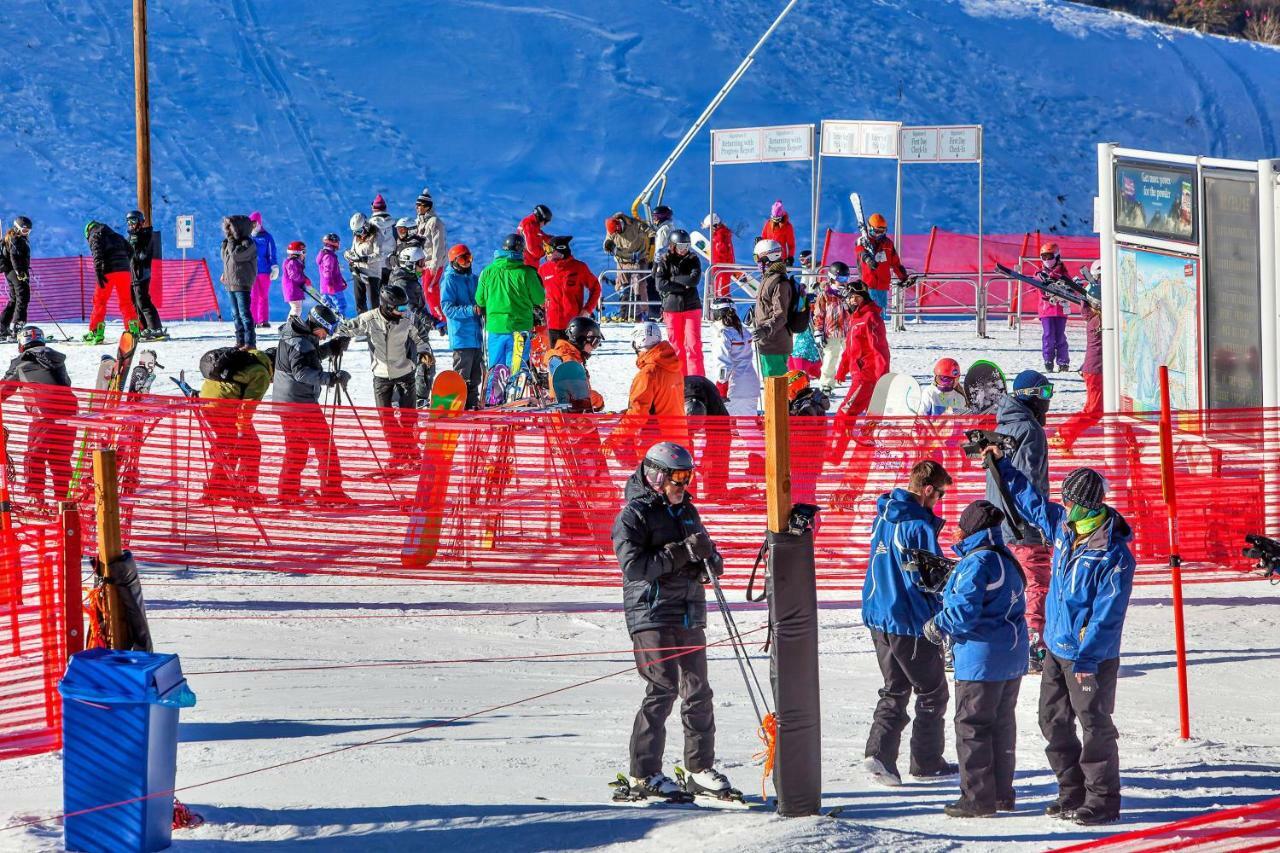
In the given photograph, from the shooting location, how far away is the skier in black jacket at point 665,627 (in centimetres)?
734

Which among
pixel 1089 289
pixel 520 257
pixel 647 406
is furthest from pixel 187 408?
pixel 1089 289

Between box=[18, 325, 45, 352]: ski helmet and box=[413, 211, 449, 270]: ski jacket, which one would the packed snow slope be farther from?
box=[18, 325, 45, 352]: ski helmet

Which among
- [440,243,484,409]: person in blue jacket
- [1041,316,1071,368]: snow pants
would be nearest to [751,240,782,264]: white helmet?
[440,243,484,409]: person in blue jacket

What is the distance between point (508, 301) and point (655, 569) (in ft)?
30.5

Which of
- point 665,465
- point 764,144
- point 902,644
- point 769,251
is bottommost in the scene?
point 902,644

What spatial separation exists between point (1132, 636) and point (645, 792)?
4206mm

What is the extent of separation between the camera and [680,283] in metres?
17.6

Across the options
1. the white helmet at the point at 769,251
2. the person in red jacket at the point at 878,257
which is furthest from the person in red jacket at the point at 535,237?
the white helmet at the point at 769,251

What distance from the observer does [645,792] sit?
736cm

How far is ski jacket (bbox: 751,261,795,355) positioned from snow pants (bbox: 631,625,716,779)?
24.1 feet

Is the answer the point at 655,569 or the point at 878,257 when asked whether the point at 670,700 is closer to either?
the point at 655,569

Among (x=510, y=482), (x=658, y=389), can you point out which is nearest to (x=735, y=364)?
(x=658, y=389)

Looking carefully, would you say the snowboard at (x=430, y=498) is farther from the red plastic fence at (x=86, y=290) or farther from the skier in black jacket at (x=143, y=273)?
the red plastic fence at (x=86, y=290)

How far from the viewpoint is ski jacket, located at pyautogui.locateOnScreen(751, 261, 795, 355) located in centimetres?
1452
